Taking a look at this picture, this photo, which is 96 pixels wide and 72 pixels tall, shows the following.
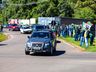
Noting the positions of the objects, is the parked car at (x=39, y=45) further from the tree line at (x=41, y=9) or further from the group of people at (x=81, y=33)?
the tree line at (x=41, y=9)

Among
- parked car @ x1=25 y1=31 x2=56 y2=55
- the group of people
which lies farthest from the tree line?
parked car @ x1=25 y1=31 x2=56 y2=55

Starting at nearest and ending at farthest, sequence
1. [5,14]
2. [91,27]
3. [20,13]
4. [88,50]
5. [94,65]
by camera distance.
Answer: [94,65] < [88,50] < [91,27] < [20,13] < [5,14]

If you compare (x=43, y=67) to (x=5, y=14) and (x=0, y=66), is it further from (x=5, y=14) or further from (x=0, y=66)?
(x=5, y=14)

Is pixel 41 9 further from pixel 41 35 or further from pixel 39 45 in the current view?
pixel 39 45

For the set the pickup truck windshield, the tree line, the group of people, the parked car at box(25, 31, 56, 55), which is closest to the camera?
the parked car at box(25, 31, 56, 55)

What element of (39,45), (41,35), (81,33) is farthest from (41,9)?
(39,45)

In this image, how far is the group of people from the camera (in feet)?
101

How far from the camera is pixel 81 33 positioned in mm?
34281

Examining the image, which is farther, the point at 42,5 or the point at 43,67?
the point at 42,5

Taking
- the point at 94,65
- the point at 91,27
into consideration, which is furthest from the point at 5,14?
the point at 94,65

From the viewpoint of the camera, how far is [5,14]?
→ 124 metres

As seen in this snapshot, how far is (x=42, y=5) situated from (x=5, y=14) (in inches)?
746

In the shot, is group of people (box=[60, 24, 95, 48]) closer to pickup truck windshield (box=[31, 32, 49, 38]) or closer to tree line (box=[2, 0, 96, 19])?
pickup truck windshield (box=[31, 32, 49, 38])

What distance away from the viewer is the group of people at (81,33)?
1214 inches
